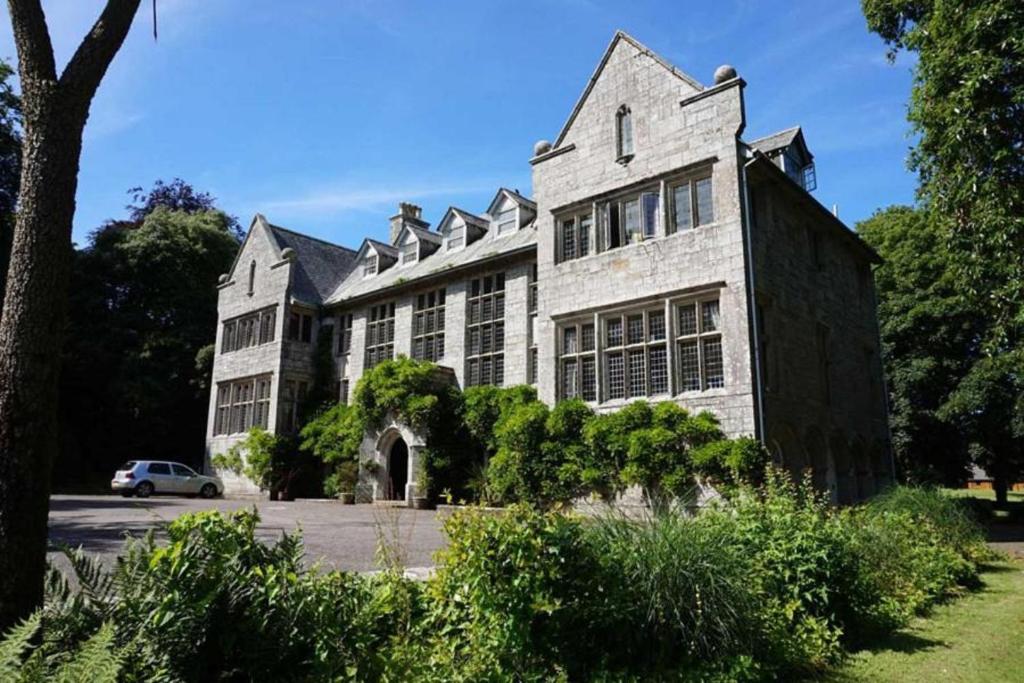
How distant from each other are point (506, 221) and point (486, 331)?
440 cm

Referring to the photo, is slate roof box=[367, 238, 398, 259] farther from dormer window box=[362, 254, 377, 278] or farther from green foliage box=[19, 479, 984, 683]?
green foliage box=[19, 479, 984, 683]

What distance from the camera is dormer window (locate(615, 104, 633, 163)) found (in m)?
18.4

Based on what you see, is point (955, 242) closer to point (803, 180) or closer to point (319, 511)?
point (803, 180)

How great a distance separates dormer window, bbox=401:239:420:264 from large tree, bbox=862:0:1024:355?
18.9m

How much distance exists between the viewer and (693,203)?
1684 centimetres

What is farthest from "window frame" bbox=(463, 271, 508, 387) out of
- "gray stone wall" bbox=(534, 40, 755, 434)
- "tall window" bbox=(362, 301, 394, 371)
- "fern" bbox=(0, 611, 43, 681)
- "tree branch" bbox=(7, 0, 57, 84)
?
"fern" bbox=(0, 611, 43, 681)

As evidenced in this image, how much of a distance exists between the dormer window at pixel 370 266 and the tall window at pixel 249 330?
4226 mm

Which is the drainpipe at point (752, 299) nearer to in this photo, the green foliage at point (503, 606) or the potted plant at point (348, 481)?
the green foliage at point (503, 606)

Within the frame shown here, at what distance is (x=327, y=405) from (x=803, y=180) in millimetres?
19680

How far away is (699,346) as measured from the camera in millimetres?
16156

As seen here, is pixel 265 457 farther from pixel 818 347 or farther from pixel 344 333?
pixel 818 347

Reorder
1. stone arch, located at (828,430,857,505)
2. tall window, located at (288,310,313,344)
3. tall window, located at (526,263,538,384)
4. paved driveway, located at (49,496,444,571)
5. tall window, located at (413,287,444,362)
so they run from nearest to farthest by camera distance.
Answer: paved driveway, located at (49,496,444,571) → stone arch, located at (828,430,857,505) → tall window, located at (526,263,538,384) → tall window, located at (413,287,444,362) → tall window, located at (288,310,313,344)

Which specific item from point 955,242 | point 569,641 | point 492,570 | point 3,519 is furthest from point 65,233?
point 955,242

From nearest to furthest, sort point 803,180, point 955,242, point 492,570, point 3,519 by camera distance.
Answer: point 3,519 < point 492,570 < point 955,242 < point 803,180
